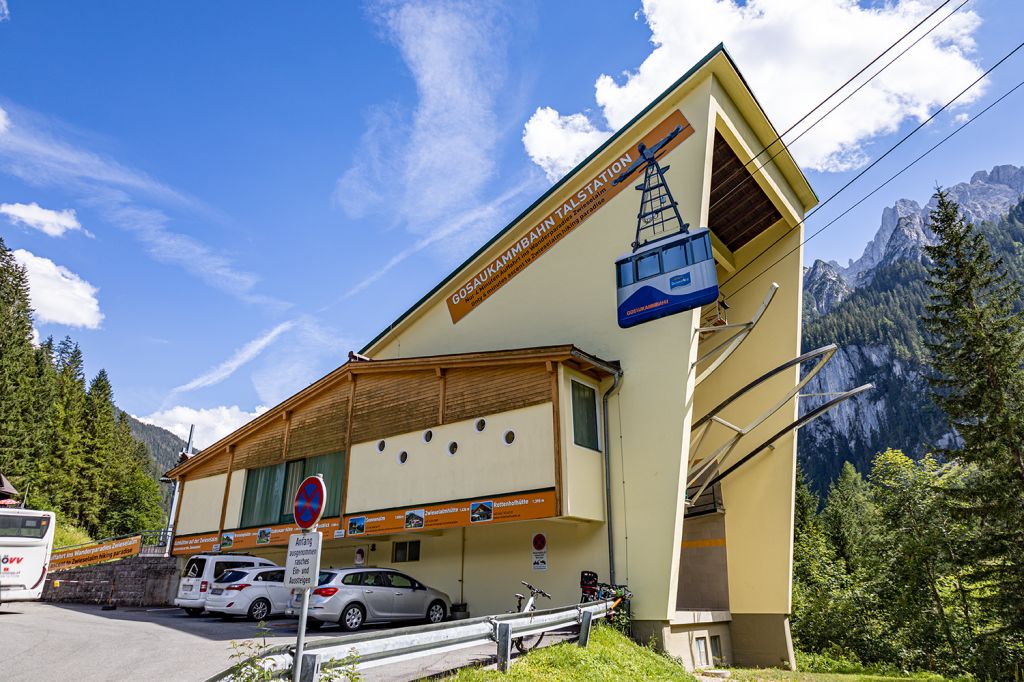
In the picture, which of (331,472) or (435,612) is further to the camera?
(331,472)

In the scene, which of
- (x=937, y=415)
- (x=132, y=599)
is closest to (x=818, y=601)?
(x=132, y=599)

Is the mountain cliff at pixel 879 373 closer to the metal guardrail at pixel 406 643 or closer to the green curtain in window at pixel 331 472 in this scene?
the green curtain in window at pixel 331 472

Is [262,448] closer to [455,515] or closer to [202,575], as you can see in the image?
[202,575]

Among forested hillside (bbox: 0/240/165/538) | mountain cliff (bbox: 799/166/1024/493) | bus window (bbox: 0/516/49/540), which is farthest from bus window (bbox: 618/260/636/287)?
mountain cliff (bbox: 799/166/1024/493)

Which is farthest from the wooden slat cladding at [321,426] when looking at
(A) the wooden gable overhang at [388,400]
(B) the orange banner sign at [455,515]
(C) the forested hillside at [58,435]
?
(C) the forested hillside at [58,435]

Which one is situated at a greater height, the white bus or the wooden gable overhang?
the wooden gable overhang

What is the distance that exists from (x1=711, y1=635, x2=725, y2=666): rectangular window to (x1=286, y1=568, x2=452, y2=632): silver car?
7944 mm

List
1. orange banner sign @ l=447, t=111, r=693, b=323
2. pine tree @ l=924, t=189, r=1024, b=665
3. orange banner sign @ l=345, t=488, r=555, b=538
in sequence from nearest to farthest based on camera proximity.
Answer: orange banner sign @ l=345, t=488, r=555, b=538, pine tree @ l=924, t=189, r=1024, b=665, orange banner sign @ l=447, t=111, r=693, b=323

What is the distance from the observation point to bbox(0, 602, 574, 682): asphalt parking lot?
8.57 m

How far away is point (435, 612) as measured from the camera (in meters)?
16.5

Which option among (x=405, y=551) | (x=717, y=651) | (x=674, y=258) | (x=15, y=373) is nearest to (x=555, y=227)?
(x=674, y=258)

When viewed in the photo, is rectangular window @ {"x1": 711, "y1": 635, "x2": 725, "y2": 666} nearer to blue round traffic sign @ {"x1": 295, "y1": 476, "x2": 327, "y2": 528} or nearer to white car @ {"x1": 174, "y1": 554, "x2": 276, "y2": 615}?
white car @ {"x1": 174, "y1": 554, "x2": 276, "y2": 615}

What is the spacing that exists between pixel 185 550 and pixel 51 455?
41.5 meters

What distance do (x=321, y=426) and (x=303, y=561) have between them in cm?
1572
